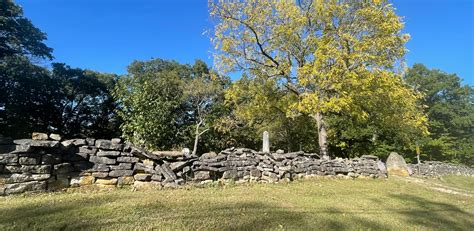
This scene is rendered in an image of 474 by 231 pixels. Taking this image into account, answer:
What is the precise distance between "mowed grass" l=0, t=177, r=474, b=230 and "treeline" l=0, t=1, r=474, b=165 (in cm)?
638

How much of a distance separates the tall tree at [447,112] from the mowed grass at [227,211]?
31823 mm

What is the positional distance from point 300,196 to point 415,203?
3.16 metres

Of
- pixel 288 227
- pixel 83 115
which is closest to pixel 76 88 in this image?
pixel 83 115

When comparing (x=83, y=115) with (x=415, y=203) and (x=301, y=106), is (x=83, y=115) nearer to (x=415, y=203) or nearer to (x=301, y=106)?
(x=301, y=106)

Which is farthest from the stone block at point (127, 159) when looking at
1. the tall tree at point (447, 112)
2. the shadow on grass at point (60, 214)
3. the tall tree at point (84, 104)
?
the tall tree at point (447, 112)

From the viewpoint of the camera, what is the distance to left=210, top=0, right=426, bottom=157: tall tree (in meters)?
13.9

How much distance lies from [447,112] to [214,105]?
29.7 m

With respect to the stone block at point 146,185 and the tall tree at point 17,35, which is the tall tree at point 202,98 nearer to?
the tall tree at point 17,35

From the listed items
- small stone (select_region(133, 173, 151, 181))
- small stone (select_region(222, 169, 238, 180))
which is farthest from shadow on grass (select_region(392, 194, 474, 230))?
small stone (select_region(133, 173, 151, 181))

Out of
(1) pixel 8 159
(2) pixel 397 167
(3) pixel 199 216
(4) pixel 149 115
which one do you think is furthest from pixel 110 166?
(2) pixel 397 167

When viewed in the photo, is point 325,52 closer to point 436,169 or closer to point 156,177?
point 156,177

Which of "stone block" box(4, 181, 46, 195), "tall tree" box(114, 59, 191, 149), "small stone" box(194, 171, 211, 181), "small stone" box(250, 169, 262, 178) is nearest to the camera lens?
"stone block" box(4, 181, 46, 195)

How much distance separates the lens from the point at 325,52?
1422 centimetres

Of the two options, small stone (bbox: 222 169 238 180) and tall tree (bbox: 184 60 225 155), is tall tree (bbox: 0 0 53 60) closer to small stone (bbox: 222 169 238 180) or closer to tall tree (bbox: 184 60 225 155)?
tall tree (bbox: 184 60 225 155)
